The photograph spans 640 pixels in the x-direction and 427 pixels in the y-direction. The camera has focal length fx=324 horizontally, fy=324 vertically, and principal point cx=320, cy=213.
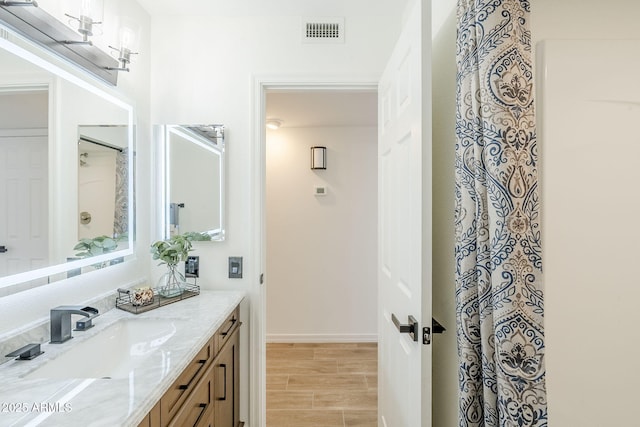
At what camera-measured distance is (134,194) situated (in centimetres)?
180

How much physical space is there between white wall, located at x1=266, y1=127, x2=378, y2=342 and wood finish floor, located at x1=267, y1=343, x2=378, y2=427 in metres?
0.26

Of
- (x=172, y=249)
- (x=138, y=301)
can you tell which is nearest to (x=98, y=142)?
(x=172, y=249)

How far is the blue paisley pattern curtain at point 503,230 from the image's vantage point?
82 cm

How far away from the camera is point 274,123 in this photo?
11.0 feet

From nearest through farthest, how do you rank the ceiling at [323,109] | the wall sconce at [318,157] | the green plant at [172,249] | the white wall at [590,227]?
the white wall at [590,227], the green plant at [172,249], the ceiling at [323,109], the wall sconce at [318,157]

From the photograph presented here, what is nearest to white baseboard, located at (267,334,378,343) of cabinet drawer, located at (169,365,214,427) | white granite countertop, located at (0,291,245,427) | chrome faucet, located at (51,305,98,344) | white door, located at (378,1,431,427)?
white door, located at (378,1,431,427)

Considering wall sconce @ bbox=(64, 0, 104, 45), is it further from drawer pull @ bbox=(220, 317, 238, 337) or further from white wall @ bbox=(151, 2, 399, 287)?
drawer pull @ bbox=(220, 317, 238, 337)

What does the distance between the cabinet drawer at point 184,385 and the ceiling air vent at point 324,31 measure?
1.74 meters

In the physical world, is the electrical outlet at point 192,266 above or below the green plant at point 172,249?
below

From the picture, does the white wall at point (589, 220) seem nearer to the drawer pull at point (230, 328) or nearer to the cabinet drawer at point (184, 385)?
the cabinet drawer at point (184, 385)

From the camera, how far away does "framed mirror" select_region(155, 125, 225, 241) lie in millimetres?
1948

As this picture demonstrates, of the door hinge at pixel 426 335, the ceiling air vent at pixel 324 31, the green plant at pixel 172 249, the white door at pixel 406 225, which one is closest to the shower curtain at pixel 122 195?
the green plant at pixel 172 249

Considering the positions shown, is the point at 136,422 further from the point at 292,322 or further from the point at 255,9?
the point at 292,322

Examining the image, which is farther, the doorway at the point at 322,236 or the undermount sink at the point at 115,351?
the doorway at the point at 322,236
